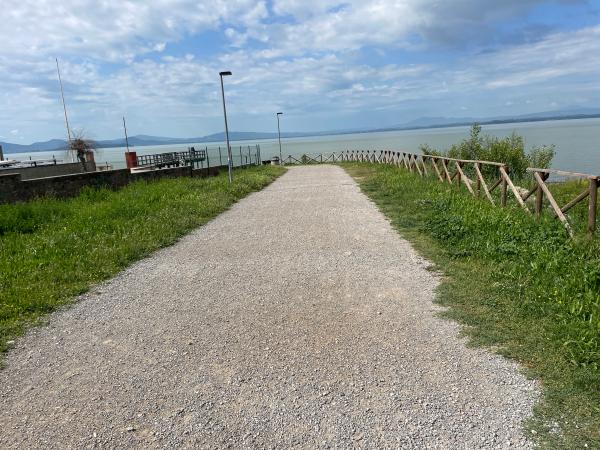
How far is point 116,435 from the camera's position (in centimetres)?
292

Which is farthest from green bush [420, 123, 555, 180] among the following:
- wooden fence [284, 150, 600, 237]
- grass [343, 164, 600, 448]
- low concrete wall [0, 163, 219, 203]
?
grass [343, 164, 600, 448]

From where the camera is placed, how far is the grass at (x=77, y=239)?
214 inches

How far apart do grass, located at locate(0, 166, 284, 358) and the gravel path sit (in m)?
0.40

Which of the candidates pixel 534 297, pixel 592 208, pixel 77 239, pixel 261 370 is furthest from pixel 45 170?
pixel 534 297

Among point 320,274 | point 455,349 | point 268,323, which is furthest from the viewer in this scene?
point 320,274

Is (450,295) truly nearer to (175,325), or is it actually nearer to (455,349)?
(455,349)

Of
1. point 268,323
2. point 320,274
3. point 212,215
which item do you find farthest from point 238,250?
point 212,215

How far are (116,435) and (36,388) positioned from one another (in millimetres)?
1047

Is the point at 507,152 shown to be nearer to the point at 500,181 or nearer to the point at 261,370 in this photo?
the point at 500,181

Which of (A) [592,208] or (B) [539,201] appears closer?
(A) [592,208]

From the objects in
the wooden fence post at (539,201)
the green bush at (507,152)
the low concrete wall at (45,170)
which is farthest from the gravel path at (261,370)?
the green bush at (507,152)

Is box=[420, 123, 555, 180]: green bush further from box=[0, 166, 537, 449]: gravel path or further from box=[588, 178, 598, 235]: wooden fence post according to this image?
box=[0, 166, 537, 449]: gravel path

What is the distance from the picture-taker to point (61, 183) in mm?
14656

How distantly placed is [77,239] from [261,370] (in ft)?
19.2
